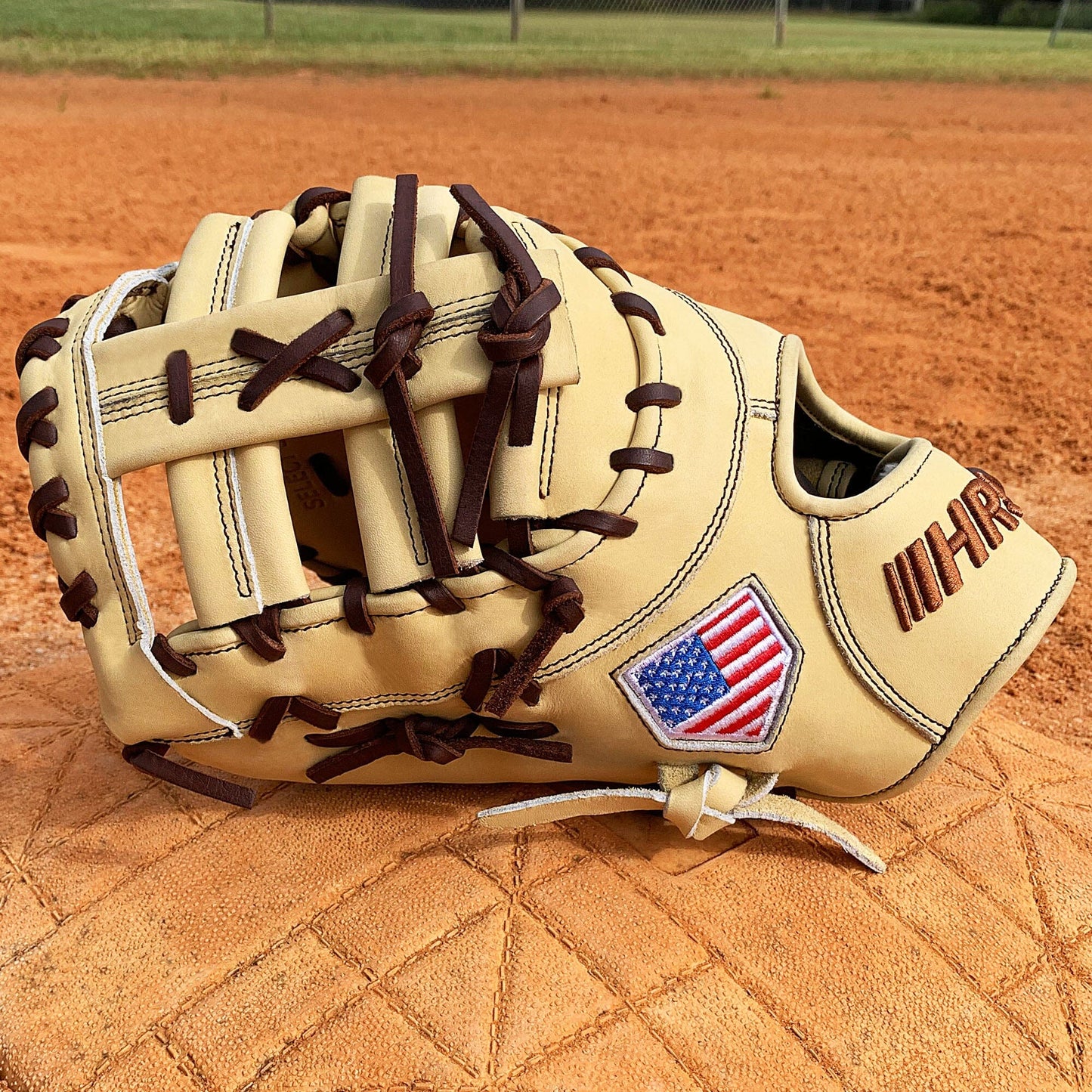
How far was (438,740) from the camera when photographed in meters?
1.46

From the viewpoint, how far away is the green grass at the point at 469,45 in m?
13.3

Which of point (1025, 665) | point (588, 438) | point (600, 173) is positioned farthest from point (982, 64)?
point (588, 438)

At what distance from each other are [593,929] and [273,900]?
47 cm

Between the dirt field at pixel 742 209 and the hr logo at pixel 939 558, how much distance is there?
923 mm

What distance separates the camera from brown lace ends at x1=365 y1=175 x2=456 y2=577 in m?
1.26

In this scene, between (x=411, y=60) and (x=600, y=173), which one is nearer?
(x=600, y=173)

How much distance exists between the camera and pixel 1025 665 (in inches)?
95.5

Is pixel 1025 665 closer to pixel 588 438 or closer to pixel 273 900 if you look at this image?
pixel 588 438

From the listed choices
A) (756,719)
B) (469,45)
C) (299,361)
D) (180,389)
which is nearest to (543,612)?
(756,719)

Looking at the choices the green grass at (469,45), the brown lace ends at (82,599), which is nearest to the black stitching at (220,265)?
the brown lace ends at (82,599)

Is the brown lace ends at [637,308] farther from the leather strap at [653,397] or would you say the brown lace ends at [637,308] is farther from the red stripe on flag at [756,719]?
the red stripe on flag at [756,719]

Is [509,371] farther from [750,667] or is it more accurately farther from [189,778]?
[189,778]

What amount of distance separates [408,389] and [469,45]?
54.3 ft

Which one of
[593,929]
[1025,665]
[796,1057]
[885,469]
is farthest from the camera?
[1025,665]
